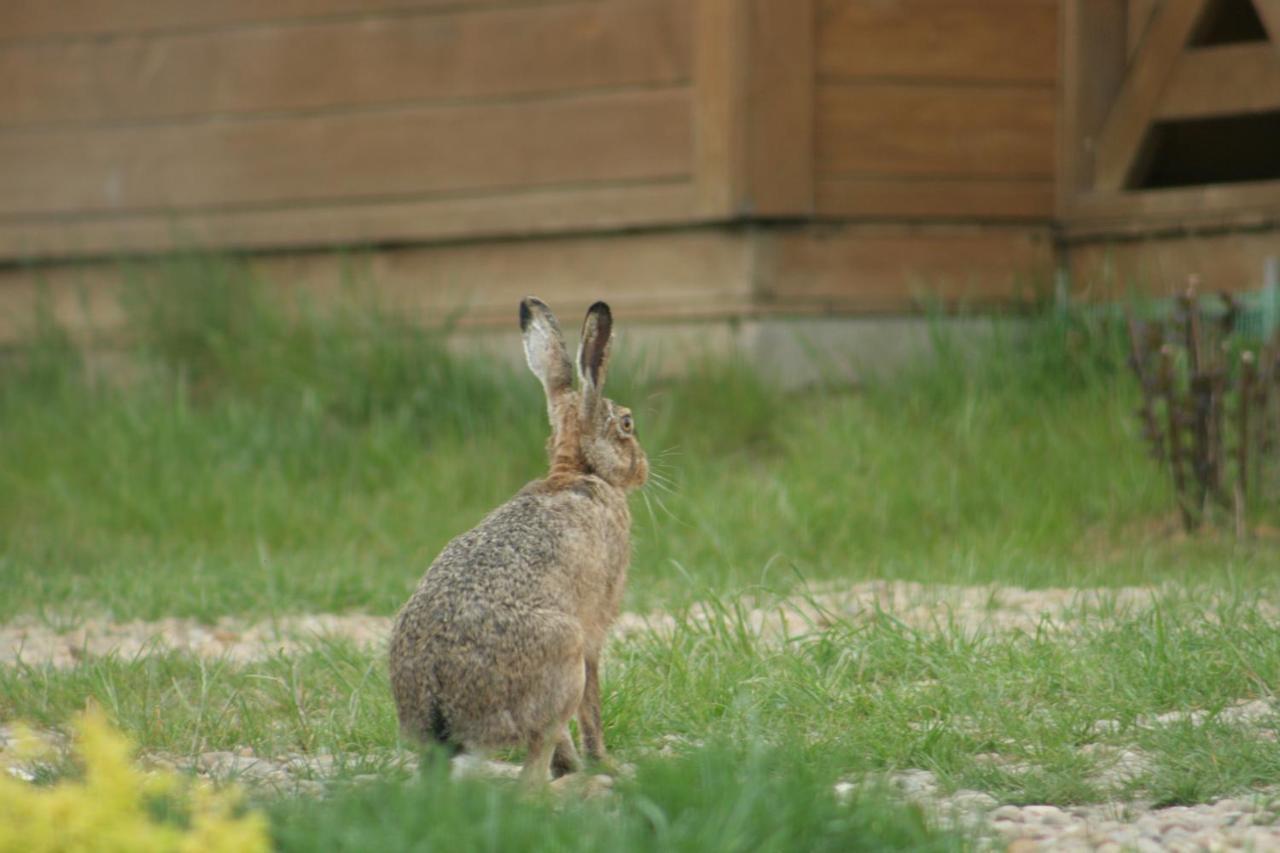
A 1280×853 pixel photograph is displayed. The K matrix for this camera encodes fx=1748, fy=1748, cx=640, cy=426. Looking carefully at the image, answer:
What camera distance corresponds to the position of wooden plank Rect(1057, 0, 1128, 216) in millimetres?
8938

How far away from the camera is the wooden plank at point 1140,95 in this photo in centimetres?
869

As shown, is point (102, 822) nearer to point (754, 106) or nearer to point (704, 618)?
point (704, 618)

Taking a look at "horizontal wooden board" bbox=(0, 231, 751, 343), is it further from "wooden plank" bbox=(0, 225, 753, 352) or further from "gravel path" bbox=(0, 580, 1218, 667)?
"gravel path" bbox=(0, 580, 1218, 667)

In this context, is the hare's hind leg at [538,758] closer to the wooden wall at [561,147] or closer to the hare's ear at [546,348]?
the hare's ear at [546,348]

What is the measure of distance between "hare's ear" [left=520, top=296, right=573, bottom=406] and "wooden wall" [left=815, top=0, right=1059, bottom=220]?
469 cm

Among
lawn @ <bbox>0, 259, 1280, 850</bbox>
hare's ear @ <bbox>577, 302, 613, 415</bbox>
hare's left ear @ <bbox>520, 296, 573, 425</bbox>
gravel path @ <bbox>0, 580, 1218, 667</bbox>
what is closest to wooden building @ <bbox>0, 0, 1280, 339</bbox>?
lawn @ <bbox>0, 259, 1280, 850</bbox>

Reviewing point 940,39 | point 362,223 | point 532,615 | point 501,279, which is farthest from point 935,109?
point 532,615

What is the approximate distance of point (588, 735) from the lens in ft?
12.5

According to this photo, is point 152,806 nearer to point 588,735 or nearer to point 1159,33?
point 588,735

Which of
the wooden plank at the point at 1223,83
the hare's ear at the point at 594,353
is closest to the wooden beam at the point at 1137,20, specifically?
the wooden plank at the point at 1223,83

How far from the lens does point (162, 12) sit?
33.9ft

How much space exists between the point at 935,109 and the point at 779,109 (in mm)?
880

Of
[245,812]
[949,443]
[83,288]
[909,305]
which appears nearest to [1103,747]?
[245,812]

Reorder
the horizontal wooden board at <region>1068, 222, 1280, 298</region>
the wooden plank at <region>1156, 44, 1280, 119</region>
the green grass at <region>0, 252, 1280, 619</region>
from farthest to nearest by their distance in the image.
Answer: the wooden plank at <region>1156, 44, 1280, 119</region> < the horizontal wooden board at <region>1068, 222, 1280, 298</region> < the green grass at <region>0, 252, 1280, 619</region>
